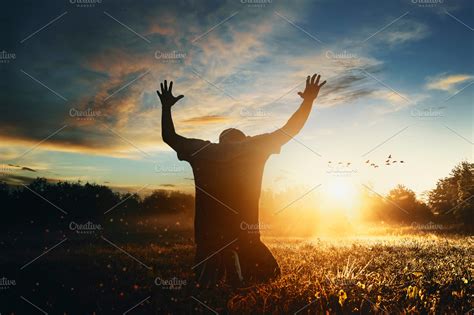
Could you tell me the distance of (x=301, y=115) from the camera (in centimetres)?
848

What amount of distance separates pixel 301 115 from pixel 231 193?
2.32m

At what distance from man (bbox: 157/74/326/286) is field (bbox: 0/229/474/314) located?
2.26 feet

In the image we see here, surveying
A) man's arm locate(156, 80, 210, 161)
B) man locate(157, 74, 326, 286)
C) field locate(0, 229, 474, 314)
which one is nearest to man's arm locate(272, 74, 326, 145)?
man locate(157, 74, 326, 286)

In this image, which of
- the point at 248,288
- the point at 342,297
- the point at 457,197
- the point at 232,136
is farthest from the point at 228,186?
the point at 457,197

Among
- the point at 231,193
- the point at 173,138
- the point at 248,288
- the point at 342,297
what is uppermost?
the point at 173,138

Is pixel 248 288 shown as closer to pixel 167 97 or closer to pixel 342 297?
pixel 342 297

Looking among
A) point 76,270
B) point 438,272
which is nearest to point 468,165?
point 438,272

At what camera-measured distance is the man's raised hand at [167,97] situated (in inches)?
346

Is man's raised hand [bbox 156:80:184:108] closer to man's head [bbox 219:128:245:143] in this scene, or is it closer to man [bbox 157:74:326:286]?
man [bbox 157:74:326:286]

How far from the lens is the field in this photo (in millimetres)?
5195

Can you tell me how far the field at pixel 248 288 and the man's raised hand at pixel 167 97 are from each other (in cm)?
386

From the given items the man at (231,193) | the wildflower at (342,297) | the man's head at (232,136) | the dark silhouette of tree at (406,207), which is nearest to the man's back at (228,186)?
the man at (231,193)

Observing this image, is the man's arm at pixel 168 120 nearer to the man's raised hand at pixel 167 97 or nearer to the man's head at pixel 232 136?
the man's raised hand at pixel 167 97

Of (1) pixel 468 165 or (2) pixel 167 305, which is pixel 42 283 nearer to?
(2) pixel 167 305
